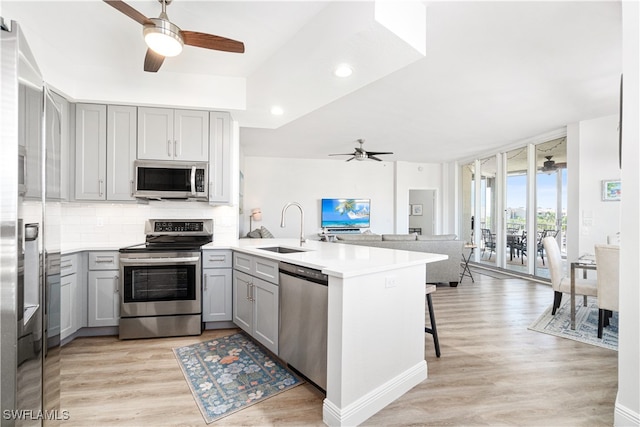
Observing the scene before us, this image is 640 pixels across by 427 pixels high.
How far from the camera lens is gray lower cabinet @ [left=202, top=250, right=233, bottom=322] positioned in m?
3.20

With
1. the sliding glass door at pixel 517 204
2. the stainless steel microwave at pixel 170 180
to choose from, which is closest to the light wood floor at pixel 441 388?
the stainless steel microwave at pixel 170 180

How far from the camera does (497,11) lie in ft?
7.73

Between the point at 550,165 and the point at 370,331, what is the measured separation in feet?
19.3

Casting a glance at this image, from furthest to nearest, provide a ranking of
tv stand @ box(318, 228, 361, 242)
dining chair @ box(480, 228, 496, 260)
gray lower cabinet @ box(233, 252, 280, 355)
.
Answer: tv stand @ box(318, 228, 361, 242)
dining chair @ box(480, 228, 496, 260)
gray lower cabinet @ box(233, 252, 280, 355)

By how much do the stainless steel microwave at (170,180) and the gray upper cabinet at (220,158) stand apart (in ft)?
0.35

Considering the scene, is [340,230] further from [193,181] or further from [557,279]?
[193,181]

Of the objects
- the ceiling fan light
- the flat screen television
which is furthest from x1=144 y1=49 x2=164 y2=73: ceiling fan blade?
the flat screen television

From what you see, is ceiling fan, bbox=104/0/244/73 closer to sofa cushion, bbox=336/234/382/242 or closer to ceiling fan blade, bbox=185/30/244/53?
ceiling fan blade, bbox=185/30/244/53

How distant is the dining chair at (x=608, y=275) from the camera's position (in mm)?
2855

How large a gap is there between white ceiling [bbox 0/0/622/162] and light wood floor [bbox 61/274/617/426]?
236 centimetres

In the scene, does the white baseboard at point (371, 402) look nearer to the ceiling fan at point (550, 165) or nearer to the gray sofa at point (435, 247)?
the gray sofa at point (435, 247)

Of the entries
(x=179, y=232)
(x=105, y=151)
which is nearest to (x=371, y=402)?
(x=179, y=232)

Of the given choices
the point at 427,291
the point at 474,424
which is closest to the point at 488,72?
the point at 427,291

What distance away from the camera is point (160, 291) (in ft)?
10.1
